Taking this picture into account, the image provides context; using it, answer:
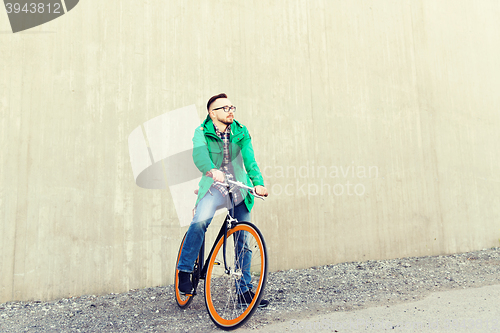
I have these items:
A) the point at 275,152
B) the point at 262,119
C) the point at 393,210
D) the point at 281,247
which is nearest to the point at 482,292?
the point at 393,210

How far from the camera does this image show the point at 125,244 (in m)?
3.41

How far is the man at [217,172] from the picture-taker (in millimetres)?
2465

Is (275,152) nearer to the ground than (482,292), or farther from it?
farther from it

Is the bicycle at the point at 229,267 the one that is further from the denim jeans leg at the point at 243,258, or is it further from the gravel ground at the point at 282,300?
the gravel ground at the point at 282,300

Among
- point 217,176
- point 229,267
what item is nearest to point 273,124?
point 217,176

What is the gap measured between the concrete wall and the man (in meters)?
1.15

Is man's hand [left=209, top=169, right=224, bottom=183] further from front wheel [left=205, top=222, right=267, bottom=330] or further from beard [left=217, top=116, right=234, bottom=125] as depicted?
beard [left=217, top=116, right=234, bottom=125]

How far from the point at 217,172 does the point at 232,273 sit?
748 millimetres

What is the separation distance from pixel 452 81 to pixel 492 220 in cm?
235

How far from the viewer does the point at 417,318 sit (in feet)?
7.84

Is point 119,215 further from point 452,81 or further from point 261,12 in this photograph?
point 452,81

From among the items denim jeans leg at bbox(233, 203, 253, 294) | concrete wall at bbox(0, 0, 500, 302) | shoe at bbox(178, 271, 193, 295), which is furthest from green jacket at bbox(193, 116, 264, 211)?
concrete wall at bbox(0, 0, 500, 302)

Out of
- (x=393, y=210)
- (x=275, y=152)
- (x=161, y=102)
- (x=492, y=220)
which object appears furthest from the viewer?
(x=492, y=220)

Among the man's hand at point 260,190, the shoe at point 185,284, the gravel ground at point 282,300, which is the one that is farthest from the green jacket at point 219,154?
the gravel ground at point 282,300
